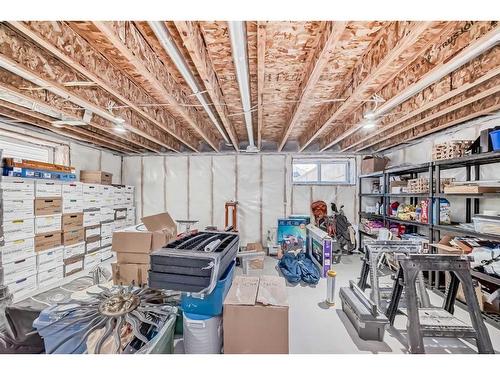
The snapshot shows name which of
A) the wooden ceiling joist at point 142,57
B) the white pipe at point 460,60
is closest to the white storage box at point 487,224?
the white pipe at point 460,60

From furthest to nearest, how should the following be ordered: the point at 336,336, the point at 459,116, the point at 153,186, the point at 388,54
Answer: the point at 153,186 → the point at 459,116 → the point at 336,336 → the point at 388,54

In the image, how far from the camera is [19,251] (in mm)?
3447

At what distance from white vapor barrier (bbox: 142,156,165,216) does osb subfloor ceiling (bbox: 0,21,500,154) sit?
2.74 metres

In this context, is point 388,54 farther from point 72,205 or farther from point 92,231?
point 92,231

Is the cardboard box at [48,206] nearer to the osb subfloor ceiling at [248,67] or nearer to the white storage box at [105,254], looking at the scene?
the osb subfloor ceiling at [248,67]

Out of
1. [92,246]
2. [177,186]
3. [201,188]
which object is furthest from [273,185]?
[92,246]

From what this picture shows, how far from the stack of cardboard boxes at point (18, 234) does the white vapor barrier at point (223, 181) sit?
3.63 metres

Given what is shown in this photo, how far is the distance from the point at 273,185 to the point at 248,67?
4402 mm

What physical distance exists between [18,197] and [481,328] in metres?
5.50

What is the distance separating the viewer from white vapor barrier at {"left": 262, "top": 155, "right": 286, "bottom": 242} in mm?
6395

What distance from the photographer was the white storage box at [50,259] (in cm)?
373

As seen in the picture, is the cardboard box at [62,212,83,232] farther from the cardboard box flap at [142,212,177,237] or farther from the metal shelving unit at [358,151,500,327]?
the metal shelving unit at [358,151,500,327]

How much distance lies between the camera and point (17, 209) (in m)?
3.45
